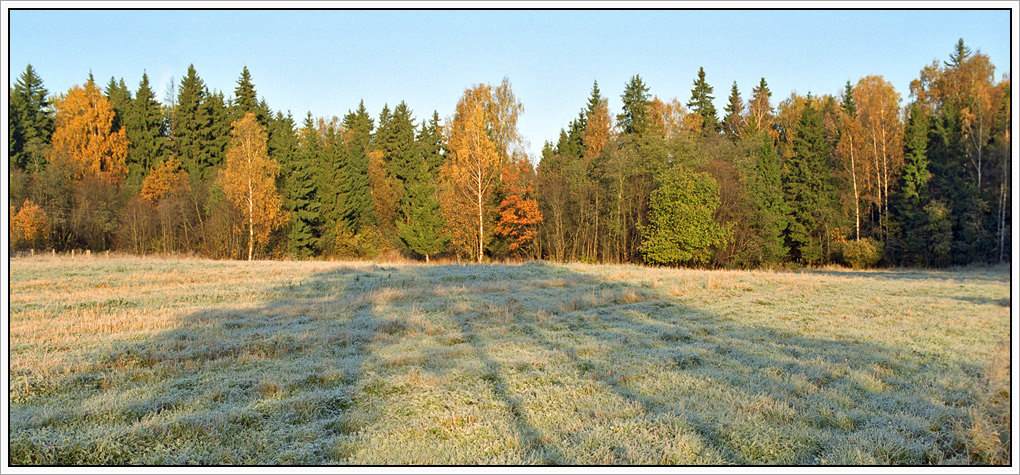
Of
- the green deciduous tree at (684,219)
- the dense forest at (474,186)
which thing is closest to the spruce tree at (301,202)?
the dense forest at (474,186)

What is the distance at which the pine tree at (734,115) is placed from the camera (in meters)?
55.8

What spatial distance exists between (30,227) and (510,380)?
44189 millimetres

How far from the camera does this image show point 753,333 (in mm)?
11609

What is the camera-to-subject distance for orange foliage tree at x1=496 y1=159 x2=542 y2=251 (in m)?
40.8

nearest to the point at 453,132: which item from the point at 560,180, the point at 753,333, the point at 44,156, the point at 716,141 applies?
the point at 560,180

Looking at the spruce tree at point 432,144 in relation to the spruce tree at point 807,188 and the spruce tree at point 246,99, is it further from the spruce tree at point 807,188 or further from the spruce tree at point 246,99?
the spruce tree at point 807,188

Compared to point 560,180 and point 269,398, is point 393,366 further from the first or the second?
point 560,180

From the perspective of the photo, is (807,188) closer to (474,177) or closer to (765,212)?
(765,212)

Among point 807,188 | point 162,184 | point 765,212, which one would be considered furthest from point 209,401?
point 162,184

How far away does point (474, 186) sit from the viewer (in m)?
39.7

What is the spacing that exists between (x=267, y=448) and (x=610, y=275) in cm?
1918

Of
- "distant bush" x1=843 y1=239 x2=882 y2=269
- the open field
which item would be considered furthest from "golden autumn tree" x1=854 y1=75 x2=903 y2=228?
the open field

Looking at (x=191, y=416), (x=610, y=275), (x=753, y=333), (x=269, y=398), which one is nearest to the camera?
(x=191, y=416)

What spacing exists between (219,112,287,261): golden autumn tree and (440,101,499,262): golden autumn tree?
537 inches
